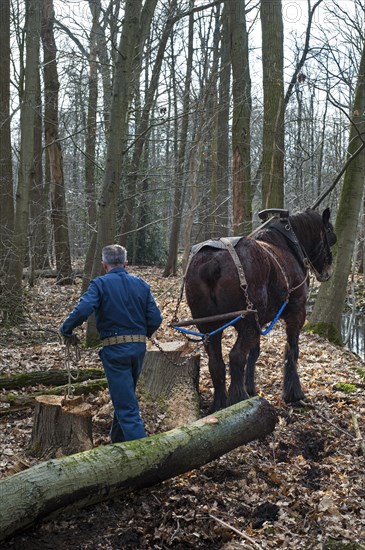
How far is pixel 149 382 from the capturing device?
6.71 meters

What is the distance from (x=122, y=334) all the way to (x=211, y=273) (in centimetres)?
130

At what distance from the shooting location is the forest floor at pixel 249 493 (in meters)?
4.18

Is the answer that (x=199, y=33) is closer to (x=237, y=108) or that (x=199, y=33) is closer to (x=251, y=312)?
(x=237, y=108)

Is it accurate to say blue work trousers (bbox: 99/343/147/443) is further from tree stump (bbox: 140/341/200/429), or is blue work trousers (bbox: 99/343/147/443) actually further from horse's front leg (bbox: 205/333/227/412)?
horse's front leg (bbox: 205/333/227/412)

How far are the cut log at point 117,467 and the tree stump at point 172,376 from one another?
900 mm

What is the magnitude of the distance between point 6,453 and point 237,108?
10.2 m

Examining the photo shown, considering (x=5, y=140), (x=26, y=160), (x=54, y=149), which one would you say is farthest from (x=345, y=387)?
(x=54, y=149)

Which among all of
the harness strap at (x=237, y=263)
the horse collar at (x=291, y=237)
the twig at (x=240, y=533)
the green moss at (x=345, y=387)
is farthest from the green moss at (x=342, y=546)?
the green moss at (x=345, y=387)

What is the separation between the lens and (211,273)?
625 cm

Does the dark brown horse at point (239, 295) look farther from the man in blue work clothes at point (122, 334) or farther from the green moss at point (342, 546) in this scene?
the green moss at point (342, 546)

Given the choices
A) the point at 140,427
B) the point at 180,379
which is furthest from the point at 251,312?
the point at 140,427

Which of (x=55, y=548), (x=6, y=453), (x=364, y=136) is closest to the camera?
(x=55, y=548)

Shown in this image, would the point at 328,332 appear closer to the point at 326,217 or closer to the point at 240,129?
the point at 326,217

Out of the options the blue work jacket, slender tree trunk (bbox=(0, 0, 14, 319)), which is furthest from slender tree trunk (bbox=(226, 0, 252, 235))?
the blue work jacket
